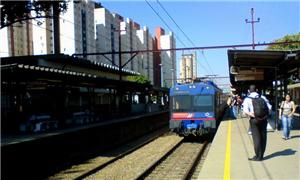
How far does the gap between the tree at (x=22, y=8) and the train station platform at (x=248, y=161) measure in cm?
458

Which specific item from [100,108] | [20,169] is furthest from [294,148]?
[100,108]

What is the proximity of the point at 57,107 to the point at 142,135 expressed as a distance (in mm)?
5334

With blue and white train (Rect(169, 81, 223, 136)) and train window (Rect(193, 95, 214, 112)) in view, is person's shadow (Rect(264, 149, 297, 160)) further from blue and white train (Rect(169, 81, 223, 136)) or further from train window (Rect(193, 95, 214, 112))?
train window (Rect(193, 95, 214, 112))

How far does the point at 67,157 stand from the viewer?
15852 mm

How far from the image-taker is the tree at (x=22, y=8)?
911 cm

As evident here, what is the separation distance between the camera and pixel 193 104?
20.3 metres

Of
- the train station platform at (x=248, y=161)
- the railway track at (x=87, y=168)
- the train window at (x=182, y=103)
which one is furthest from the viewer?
the train window at (x=182, y=103)

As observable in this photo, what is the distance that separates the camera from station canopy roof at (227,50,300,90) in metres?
14.6

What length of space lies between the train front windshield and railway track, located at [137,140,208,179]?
63.8 inches

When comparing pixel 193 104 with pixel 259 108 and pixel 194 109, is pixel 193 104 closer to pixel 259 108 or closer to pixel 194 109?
pixel 194 109

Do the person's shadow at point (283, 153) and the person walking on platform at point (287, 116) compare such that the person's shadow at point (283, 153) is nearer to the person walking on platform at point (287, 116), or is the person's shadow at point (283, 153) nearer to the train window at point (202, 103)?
the person walking on platform at point (287, 116)

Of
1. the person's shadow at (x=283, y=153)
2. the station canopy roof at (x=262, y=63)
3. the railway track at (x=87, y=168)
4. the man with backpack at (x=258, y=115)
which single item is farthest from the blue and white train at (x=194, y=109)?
the man with backpack at (x=258, y=115)

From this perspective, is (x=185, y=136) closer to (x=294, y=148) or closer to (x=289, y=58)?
(x=289, y=58)

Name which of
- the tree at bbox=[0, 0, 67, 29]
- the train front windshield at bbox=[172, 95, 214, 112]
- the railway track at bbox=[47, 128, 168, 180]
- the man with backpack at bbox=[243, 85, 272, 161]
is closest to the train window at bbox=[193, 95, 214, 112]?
the train front windshield at bbox=[172, 95, 214, 112]
